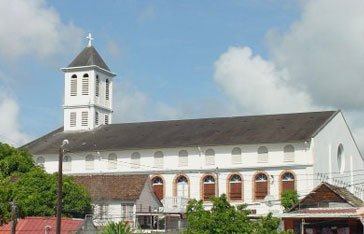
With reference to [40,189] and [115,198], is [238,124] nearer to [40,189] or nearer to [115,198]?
[115,198]

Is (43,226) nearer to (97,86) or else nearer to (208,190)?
(208,190)

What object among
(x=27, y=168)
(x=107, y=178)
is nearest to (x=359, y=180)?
(x=107, y=178)

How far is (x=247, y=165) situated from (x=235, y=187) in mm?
2351

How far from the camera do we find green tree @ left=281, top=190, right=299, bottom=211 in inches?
2618

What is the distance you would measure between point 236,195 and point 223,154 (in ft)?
12.6

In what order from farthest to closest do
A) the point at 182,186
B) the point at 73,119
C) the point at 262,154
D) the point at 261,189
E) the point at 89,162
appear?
the point at 73,119
the point at 89,162
the point at 182,186
the point at 262,154
the point at 261,189

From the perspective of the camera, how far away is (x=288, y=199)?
220ft

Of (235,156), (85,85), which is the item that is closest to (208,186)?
(235,156)

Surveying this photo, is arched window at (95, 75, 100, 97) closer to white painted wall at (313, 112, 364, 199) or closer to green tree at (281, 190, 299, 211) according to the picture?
white painted wall at (313, 112, 364, 199)

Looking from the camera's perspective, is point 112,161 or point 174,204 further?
point 112,161

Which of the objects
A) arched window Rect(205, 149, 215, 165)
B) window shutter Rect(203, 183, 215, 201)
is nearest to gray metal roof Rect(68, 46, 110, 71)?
arched window Rect(205, 149, 215, 165)

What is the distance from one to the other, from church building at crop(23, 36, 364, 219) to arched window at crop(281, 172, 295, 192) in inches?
3.4

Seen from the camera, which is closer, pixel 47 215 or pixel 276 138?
pixel 47 215

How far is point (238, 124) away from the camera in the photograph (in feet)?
265
